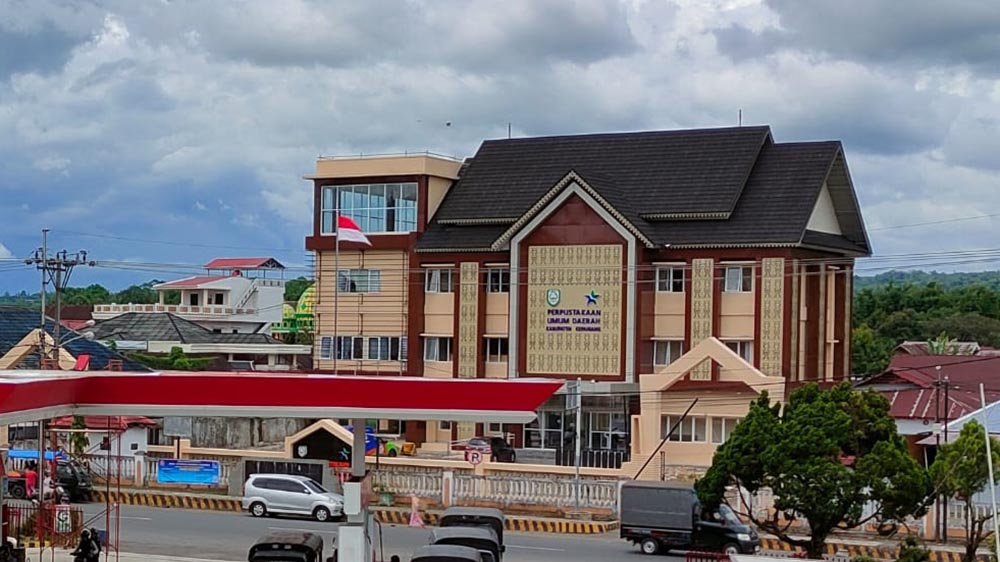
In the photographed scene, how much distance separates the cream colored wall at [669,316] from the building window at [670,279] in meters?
0.19

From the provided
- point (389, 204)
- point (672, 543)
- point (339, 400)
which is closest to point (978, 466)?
point (672, 543)

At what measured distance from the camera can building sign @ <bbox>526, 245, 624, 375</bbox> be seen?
5134cm

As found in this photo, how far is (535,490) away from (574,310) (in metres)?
13.0

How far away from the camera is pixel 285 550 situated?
24.2m

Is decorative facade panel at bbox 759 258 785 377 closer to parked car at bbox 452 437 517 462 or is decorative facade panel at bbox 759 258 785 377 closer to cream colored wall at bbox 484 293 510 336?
parked car at bbox 452 437 517 462

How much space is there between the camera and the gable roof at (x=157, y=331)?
9019cm

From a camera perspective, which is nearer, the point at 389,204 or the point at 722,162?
the point at 722,162

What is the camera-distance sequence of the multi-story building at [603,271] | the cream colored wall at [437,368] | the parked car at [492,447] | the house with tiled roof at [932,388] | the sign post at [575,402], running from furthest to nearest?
the cream colored wall at [437,368] < the multi-story building at [603,271] < the parked car at [492,447] < the house with tiled roof at [932,388] < the sign post at [575,402]

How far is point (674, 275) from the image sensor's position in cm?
5119

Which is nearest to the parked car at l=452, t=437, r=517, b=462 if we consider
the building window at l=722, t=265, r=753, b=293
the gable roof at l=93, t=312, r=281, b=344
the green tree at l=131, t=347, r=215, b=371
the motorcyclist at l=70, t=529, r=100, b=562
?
the building window at l=722, t=265, r=753, b=293

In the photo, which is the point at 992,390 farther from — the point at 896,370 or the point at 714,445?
the point at 714,445

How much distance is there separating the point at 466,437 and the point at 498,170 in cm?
1111

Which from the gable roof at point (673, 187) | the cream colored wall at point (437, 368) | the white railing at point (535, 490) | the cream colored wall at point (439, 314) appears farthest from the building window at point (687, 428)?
the cream colored wall at point (437, 368)

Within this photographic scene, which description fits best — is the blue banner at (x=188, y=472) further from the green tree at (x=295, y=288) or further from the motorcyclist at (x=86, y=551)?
the green tree at (x=295, y=288)
